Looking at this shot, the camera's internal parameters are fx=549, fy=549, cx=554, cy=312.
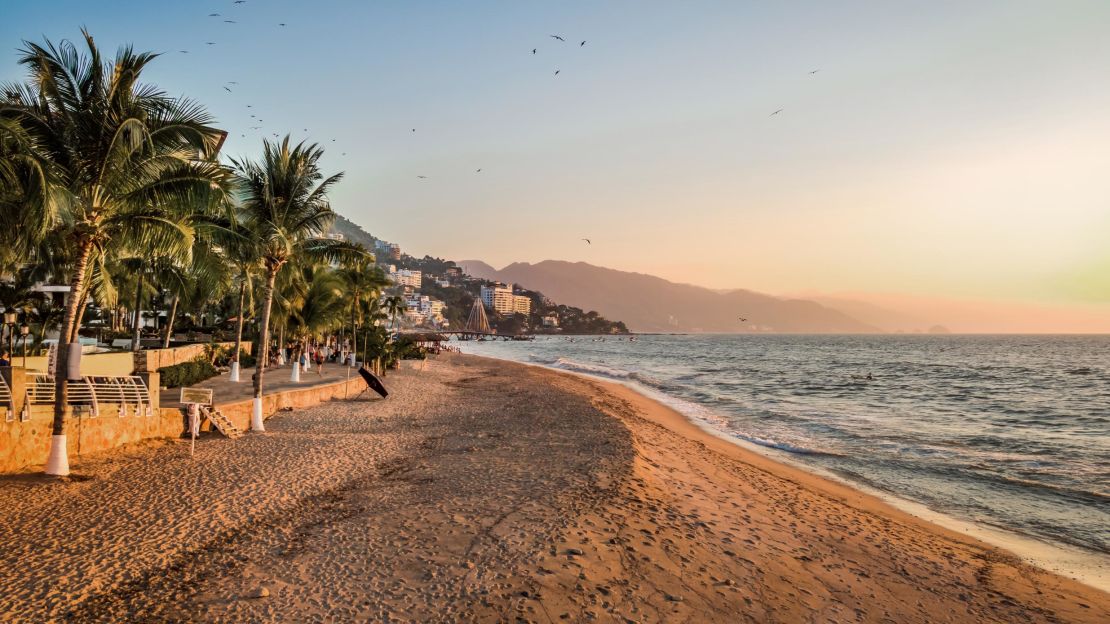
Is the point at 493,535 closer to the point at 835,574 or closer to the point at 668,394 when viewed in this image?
the point at 835,574

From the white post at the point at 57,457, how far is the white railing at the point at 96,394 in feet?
4.36

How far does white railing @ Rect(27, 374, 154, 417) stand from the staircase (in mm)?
1343

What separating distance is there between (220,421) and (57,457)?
4588mm

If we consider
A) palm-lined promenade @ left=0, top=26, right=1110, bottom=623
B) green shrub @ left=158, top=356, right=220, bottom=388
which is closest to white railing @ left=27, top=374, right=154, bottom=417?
palm-lined promenade @ left=0, top=26, right=1110, bottom=623

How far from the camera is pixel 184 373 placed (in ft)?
67.5

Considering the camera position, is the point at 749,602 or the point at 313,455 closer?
the point at 749,602

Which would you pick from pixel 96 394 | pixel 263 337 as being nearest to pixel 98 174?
pixel 96 394

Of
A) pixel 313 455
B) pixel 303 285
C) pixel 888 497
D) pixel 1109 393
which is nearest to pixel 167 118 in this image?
pixel 313 455

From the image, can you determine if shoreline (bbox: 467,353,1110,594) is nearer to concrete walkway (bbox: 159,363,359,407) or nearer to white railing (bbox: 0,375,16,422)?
white railing (bbox: 0,375,16,422)

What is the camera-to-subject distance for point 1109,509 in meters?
12.2

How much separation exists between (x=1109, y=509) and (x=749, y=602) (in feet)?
37.0

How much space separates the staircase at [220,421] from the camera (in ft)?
44.9

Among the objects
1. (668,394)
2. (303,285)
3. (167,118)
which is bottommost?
(668,394)

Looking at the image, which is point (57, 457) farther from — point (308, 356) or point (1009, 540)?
point (308, 356)
